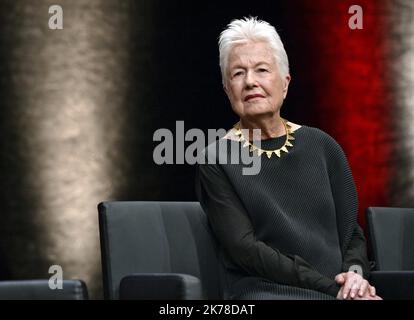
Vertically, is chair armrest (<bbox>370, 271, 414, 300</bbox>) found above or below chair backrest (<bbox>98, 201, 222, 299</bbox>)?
below

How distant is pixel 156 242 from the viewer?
8.91 feet

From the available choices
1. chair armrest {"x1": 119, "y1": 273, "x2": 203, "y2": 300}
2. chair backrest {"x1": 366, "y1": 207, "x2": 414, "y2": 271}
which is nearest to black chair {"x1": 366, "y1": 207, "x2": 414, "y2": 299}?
chair backrest {"x1": 366, "y1": 207, "x2": 414, "y2": 271}

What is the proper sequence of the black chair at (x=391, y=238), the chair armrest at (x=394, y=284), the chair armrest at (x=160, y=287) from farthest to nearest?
the black chair at (x=391, y=238), the chair armrest at (x=394, y=284), the chair armrest at (x=160, y=287)

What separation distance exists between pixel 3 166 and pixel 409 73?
189cm

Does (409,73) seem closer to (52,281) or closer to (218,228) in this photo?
(218,228)

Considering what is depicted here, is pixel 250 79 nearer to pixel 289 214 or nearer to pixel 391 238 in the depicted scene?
pixel 289 214

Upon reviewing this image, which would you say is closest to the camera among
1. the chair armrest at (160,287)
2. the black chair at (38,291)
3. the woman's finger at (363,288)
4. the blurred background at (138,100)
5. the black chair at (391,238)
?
the black chair at (38,291)

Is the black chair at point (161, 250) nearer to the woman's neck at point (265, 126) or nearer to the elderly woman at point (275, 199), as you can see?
the elderly woman at point (275, 199)

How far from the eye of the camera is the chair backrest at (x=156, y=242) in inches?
104

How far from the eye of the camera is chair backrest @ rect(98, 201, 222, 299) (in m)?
2.63

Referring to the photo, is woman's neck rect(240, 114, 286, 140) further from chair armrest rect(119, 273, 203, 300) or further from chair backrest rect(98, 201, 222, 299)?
chair armrest rect(119, 273, 203, 300)

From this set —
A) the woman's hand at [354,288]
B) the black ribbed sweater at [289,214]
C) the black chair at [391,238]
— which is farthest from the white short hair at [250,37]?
the black chair at [391,238]

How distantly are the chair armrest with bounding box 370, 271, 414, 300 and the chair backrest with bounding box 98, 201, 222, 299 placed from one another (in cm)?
50

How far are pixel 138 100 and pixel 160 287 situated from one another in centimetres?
159
